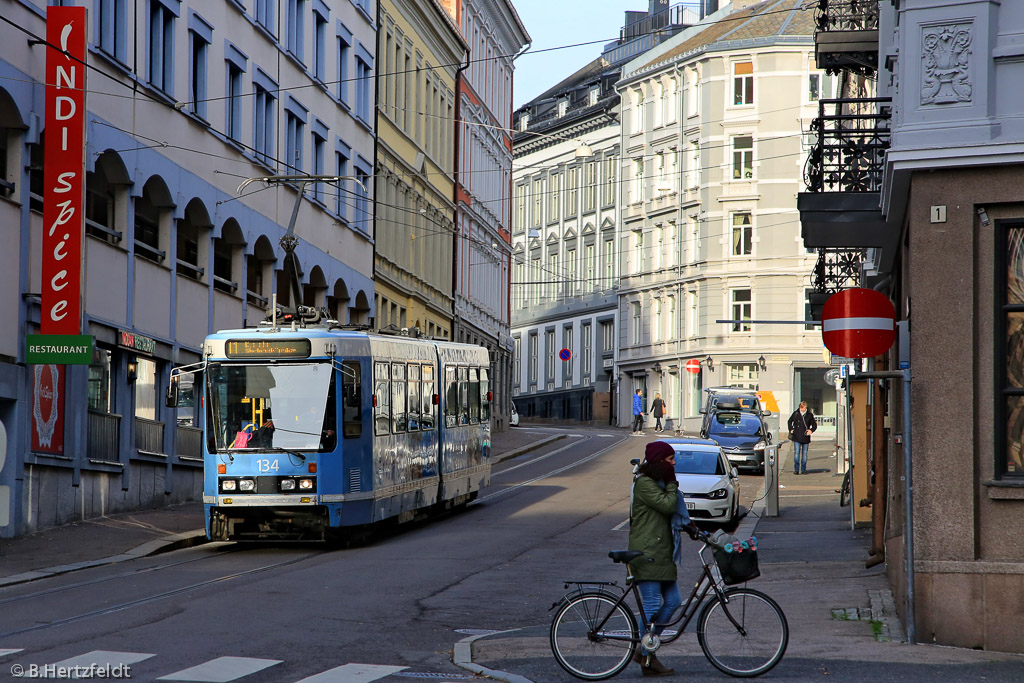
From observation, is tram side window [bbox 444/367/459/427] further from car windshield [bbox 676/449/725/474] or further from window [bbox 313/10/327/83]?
window [bbox 313/10/327/83]

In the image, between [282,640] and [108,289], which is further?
[108,289]

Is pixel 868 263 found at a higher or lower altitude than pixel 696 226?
lower

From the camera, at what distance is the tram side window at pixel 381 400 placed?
22.3m

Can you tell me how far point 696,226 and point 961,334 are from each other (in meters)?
65.5

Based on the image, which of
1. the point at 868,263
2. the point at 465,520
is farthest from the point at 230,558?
the point at 868,263

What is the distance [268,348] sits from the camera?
21219mm

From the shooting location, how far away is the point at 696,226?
77.6 m

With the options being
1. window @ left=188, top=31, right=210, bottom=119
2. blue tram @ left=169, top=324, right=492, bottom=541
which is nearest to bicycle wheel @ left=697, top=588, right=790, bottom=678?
blue tram @ left=169, top=324, right=492, bottom=541

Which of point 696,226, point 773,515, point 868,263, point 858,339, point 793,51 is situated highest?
point 793,51

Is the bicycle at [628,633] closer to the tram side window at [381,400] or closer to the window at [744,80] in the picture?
the tram side window at [381,400]

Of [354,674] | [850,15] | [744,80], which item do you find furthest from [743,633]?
[744,80]

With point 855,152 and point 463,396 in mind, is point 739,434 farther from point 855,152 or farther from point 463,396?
point 855,152

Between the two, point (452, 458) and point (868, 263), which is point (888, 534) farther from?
point (452, 458)

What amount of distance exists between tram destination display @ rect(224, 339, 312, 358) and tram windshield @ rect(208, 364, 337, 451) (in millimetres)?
167
